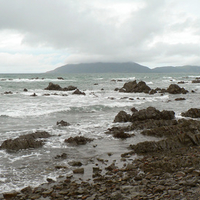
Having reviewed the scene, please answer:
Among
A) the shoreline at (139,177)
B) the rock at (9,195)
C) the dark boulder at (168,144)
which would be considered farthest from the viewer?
the dark boulder at (168,144)

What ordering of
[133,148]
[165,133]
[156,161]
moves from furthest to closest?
[165,133] → [133,148] → [156,161]

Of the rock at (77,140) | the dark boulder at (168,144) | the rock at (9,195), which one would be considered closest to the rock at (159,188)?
the dark boulder at (168,144)

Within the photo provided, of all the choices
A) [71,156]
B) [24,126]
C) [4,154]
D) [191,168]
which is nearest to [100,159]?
[71,156]

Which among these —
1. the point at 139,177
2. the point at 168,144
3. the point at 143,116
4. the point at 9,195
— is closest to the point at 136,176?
the point at 139,177

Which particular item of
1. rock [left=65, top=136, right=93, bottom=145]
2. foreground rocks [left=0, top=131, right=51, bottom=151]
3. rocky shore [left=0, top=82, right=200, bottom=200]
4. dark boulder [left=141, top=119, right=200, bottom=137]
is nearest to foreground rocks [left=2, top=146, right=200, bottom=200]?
rocky shore [left=0, top=82, right=200, bottom=200]

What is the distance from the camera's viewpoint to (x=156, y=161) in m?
9.71

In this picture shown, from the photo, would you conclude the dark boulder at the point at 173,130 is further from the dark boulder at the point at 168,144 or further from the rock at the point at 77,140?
the rock at the point at 77,140

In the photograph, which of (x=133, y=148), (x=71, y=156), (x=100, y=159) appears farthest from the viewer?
(x=133, y=148)

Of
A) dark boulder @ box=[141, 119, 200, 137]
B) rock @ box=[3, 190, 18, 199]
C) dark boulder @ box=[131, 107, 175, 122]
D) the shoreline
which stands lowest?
rock @ box=[3, 190, 18, 199]

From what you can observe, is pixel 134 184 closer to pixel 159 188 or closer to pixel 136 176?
pixel 136 176

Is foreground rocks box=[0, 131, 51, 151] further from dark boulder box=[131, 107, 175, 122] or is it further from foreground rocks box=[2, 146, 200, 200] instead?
dark boulder box=[131, 107, 175, 122]

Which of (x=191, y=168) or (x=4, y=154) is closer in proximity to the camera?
(x=191, y=168)

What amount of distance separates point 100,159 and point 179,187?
4.24m

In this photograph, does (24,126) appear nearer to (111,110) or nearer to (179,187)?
(111,110)
